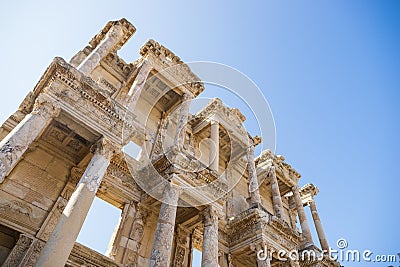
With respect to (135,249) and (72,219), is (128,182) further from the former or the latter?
(72,219)

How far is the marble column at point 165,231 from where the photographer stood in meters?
9.66

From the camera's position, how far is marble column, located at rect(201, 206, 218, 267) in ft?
36.7

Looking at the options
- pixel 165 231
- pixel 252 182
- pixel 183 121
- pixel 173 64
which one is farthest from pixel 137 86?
pixel 252 182

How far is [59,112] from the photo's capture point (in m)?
10.2

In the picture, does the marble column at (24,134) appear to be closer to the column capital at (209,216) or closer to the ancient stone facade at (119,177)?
the ancient stone facade at (119,177)

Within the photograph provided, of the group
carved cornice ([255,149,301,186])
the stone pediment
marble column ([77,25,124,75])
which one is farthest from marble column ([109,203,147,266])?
carved cornice ([255,149,301,186])

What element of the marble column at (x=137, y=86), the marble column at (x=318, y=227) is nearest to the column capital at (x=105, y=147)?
the marble column at (x=137, y=86)

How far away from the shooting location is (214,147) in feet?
60.6

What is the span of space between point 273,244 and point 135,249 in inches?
269

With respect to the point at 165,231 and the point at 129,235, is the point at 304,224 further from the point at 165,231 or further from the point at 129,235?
the point at 165,231

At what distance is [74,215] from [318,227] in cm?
1898

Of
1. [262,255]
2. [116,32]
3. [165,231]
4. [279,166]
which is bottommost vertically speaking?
[165,231]

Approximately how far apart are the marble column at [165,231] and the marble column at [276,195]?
395 inches

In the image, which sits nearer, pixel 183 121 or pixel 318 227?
pixel 183 121
